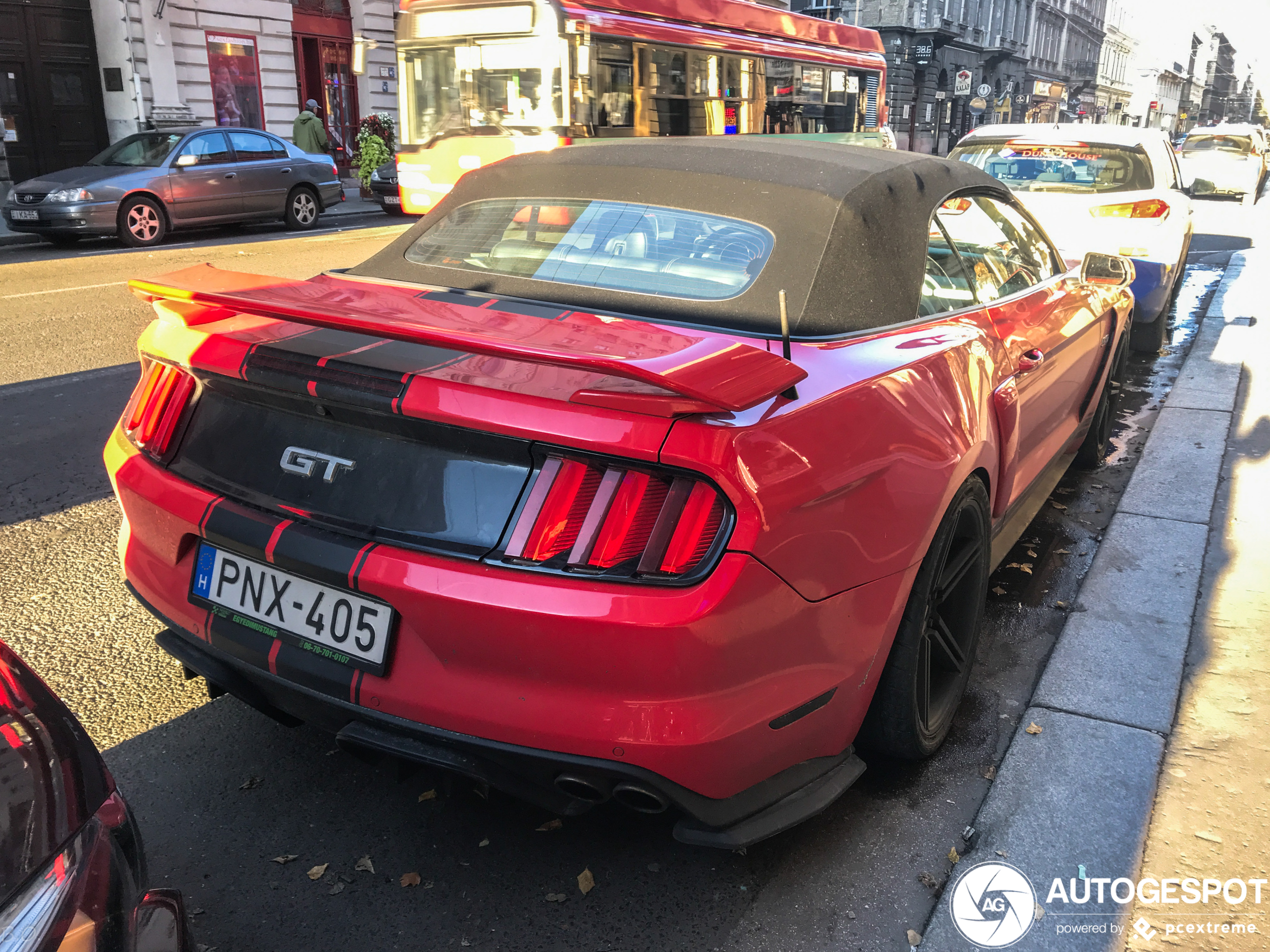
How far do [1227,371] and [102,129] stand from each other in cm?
2085

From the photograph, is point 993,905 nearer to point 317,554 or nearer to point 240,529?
point 317,554

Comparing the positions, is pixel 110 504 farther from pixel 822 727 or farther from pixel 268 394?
pixel 822 727

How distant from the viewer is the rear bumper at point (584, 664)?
1.84 meters

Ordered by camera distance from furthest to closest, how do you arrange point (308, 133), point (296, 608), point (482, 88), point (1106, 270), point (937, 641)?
point (308, 133), point (482, 88), point (1106, 270), point (937, 641), point (296, 608)

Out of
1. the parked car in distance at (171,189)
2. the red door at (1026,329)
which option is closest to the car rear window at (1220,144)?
the parked car in distance at (171,189)

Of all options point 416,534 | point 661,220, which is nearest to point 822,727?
point 416,534

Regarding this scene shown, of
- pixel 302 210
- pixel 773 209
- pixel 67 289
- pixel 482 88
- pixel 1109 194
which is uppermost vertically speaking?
pixel 482 88

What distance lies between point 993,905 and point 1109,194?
6923 millimetres

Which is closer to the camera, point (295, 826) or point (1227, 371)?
point (295, 826)

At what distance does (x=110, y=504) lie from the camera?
4.46 meters

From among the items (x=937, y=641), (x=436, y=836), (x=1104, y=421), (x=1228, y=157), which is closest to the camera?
(x=436, y=836)

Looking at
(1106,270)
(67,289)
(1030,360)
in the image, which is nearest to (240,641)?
(1030,360)

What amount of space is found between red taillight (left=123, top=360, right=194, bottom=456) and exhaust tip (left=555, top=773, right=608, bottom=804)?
125 cm

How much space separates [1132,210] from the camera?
25.5 feet
